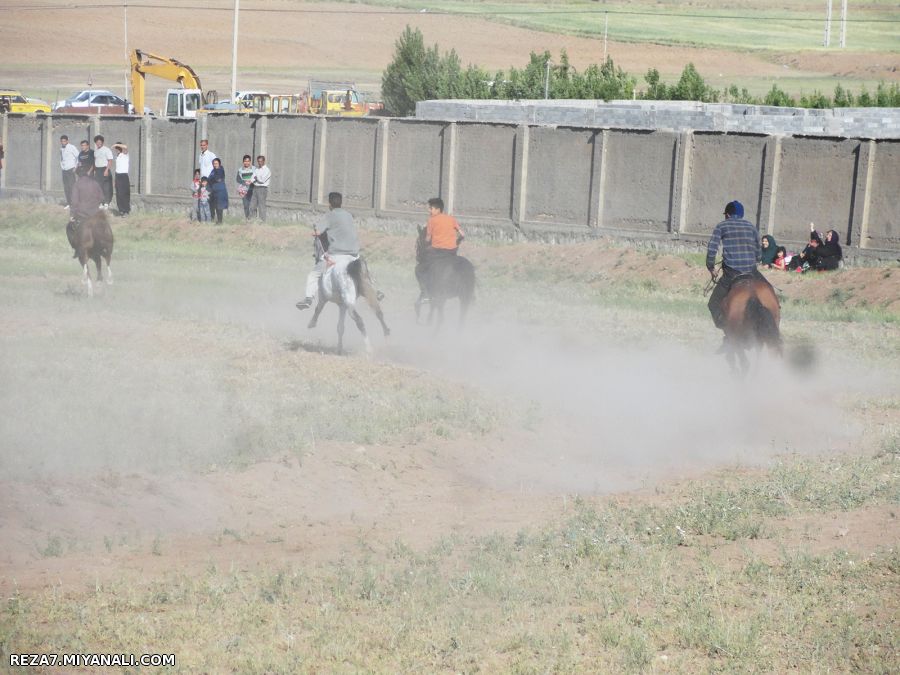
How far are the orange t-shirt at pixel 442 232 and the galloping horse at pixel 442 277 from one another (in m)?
0.17

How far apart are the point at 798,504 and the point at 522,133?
20786 millimetres

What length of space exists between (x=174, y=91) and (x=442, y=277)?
38390mm

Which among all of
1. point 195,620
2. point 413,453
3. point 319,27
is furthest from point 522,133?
point 319,27

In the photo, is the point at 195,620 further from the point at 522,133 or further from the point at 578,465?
the point at 522,133

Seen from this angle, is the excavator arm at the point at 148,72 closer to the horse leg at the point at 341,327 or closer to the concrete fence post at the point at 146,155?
the concrete fence post at the point at 146,155

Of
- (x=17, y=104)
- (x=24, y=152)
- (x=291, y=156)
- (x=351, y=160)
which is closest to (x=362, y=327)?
(x=351, y=160)

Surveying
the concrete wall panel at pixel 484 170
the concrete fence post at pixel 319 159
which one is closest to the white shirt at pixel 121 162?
the concrete fence post at pixel 319 159

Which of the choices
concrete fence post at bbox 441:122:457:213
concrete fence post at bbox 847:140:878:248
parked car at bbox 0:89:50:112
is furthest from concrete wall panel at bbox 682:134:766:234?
parked car at bbox 0:89:50:112

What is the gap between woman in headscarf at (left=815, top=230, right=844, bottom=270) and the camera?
25.8 metres

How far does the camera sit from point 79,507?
1027 cm

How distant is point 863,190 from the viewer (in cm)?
2609

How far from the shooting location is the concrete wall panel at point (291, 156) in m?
34.6

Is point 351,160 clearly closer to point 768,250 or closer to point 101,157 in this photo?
point 101,157

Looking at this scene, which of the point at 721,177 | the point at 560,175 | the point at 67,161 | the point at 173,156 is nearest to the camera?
the point at 721,177
